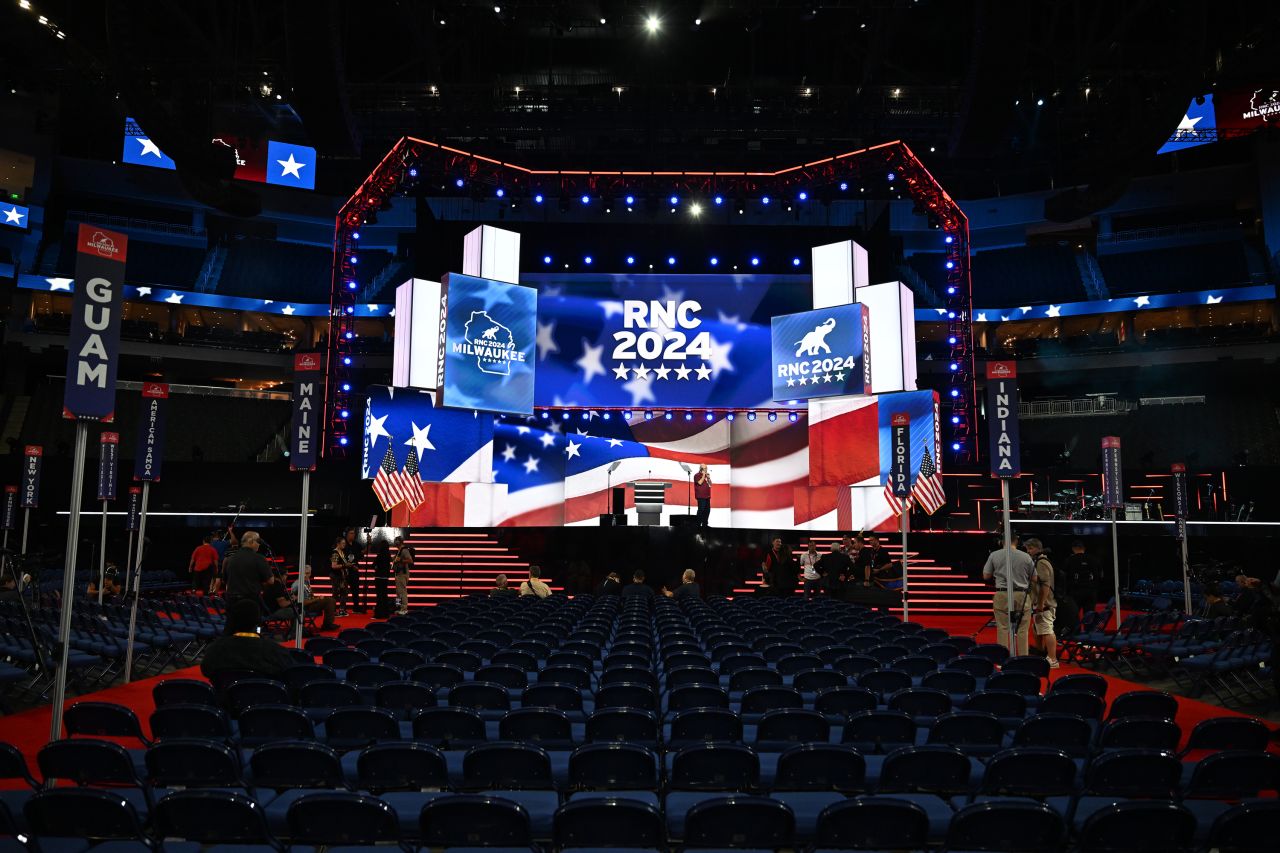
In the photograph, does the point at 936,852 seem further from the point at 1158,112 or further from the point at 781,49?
the point at 781,49

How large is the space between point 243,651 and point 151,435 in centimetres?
725

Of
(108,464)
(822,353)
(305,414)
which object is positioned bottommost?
(108,464)

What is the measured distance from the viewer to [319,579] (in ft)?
73.0

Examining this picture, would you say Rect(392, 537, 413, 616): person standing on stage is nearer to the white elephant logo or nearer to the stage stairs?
the stage stairs

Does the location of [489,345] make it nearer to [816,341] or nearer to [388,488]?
[388,488]

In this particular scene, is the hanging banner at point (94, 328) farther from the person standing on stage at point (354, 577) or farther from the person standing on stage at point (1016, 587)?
the person standing on stage at point (354, 577)

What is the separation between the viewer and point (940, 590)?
70.2 ft

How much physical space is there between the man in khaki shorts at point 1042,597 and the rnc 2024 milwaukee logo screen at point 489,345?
46.1 ft

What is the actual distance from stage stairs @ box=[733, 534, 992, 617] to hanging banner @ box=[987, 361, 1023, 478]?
8571mm

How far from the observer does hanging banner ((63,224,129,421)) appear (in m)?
6.48

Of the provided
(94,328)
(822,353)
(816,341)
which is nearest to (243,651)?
(94,328)

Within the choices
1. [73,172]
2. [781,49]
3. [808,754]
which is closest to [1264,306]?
[781,49]

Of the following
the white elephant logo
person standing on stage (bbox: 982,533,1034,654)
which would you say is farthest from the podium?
person standing on stage (bbox: 982,533,1034,654)

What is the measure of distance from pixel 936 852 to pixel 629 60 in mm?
26227
